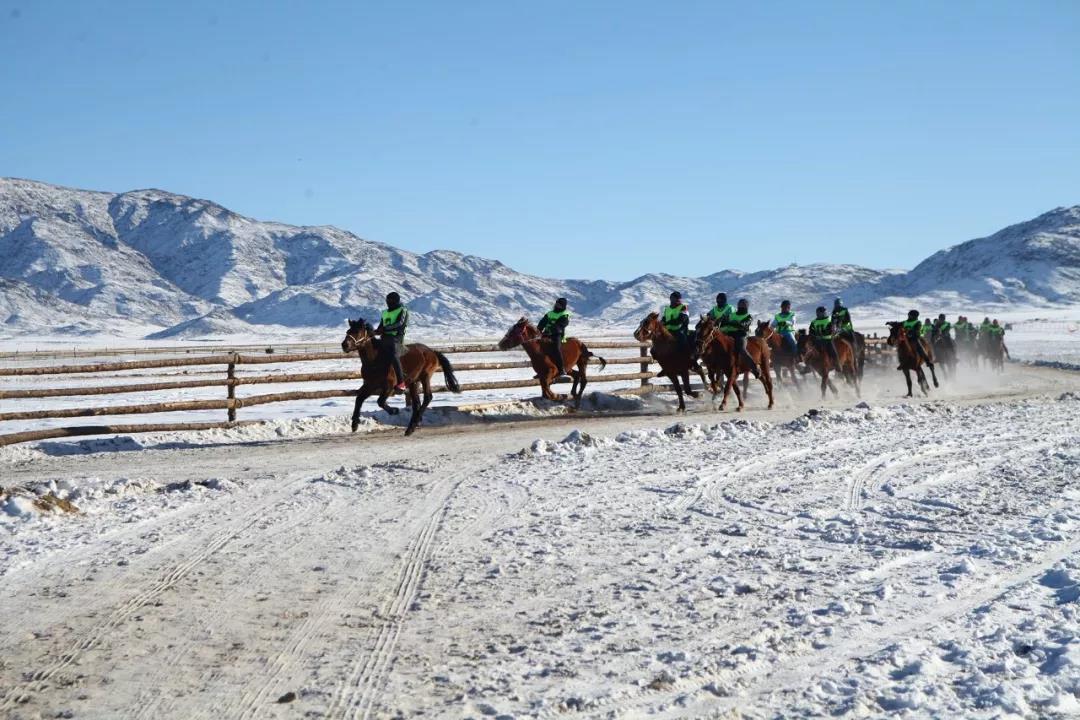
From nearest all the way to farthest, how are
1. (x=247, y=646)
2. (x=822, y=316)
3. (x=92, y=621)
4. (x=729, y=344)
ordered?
1. (x=247, y=646)
2. (x=92, y=621)
3. (x=729, y=344)
4. (x=822, y=316)

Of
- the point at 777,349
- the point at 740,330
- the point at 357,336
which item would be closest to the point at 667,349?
the point at 740,330

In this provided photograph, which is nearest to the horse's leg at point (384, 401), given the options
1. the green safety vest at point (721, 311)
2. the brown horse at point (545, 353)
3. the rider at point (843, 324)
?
the brown horse at point (545, 353)

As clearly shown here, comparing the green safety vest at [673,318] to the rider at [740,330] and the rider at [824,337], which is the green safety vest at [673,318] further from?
the rider at [824,337]

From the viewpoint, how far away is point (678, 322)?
68.6 ft

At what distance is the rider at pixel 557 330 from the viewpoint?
21.3m

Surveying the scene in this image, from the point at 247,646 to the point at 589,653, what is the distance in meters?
1.84

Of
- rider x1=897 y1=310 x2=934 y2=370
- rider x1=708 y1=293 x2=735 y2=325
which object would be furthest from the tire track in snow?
rider x1=897 y1=310 x2=934 y2=370

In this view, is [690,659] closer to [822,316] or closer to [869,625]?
[869,625]

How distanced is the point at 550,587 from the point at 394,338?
10.6 metres

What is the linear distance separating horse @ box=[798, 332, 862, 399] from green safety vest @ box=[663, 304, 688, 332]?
5598 mm

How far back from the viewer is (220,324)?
7170 inches

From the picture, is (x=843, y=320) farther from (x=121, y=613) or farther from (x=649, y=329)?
(x=121, y=613)

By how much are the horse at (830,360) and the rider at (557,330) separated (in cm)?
701

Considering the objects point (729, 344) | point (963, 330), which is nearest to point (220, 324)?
point (963, 330)
